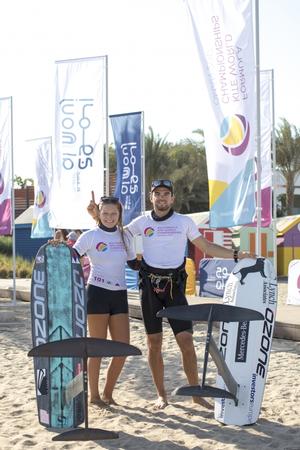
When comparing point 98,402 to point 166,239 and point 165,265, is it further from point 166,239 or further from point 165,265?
point 166,239

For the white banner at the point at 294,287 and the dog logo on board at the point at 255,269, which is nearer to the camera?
the dog logo on board at the point at 255,269

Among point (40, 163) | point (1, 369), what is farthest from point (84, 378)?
point (40, 163)

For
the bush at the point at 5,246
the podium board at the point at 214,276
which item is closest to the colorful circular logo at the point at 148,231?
the podium board at the point at 214,276

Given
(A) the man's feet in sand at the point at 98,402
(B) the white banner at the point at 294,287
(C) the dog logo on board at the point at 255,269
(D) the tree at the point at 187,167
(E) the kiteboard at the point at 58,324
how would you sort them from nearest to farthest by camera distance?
(E) the kiteboard at the point at 58,324
(C) the dog logo on board at the point at 255,269
(A) the man's feet in sand at the point at 98,402
(B) the white banner at the point at 294,287
(D) the tree at the point at 187,167

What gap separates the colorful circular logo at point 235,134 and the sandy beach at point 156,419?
2.75m

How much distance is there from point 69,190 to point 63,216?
17.2 inches

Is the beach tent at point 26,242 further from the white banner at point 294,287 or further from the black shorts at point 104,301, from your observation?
the black shorts at point 104,301

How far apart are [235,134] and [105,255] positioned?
12.5ft

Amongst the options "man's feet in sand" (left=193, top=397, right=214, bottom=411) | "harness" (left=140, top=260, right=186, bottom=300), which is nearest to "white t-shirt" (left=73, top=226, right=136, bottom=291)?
"harness" (left=140, top=260, right=186, bottom=300)

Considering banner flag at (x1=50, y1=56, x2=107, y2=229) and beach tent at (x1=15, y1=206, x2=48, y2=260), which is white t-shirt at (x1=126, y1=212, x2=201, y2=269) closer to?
banner flag at (x1=50, y1=56, x2=107, y2=229)

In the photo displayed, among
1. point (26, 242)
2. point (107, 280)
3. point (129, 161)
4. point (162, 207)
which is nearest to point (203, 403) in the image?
point (107, 280)

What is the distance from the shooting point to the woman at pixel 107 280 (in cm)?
480

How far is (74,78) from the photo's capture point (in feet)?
34.8

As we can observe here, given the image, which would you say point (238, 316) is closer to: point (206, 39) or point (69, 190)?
point (206, 39)
